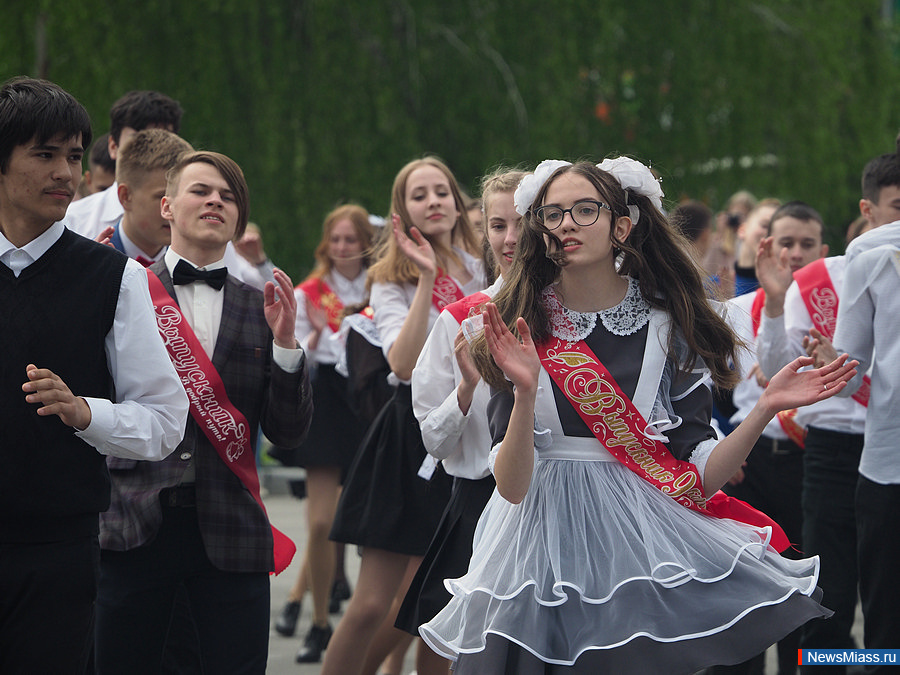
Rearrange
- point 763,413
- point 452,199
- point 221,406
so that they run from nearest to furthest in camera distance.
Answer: point 763,413 → point 221,406 → point 452,199

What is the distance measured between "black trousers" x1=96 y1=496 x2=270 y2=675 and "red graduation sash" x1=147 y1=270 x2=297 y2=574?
0.77 ft

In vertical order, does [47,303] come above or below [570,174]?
below

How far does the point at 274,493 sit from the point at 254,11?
4.94 m

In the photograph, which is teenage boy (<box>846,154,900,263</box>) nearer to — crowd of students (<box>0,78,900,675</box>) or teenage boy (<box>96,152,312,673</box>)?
crowd of students (<box>0,78,900,675</box>)

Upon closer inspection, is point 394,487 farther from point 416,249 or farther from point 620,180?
point 620,180

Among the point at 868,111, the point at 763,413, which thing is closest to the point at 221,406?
the point at 763,413

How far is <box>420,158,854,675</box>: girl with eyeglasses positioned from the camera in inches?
124

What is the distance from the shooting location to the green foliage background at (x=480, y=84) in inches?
461

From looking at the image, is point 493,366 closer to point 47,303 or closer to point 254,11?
point 47,303

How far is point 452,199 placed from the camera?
541 centimetres

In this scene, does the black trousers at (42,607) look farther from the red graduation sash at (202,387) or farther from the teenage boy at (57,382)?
the red graduation sash at (202,387)

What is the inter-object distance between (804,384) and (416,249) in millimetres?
2121

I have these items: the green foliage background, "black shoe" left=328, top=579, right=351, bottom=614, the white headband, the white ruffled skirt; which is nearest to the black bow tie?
the white headband

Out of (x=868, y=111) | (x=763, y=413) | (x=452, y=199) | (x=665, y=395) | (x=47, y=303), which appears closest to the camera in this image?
(x=47, y=303)
